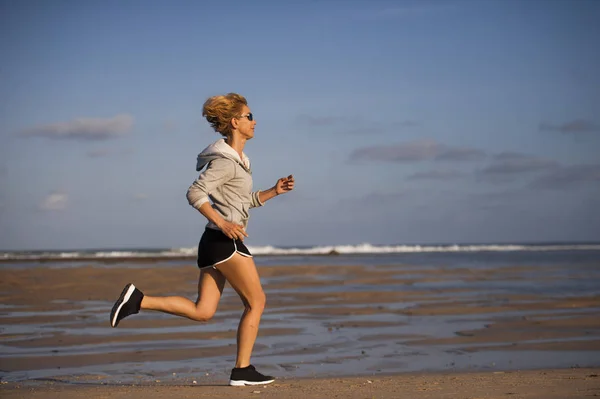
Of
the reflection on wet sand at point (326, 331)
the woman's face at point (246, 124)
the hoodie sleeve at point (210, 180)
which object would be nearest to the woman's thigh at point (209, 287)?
the hoodie sleeve at point (210, 180)

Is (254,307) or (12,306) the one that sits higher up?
(254,307)

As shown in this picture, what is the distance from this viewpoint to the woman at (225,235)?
530 centimetres

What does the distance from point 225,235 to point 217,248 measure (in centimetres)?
12

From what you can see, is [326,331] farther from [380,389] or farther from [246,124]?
[246,124]

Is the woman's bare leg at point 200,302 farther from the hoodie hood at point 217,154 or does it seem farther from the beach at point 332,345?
the hoodie hood at point 217,154

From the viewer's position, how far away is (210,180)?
5.27m

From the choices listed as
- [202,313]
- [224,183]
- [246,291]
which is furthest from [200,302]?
[224,183]

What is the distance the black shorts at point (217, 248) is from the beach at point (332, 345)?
3.14 feet

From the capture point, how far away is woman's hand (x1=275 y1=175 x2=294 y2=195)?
19.6 ft

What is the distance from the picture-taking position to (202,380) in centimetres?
642

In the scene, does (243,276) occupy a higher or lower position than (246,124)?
lower

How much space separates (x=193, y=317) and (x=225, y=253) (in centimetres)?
59

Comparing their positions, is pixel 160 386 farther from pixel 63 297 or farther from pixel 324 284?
pixel 324 284

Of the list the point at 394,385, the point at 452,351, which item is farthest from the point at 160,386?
the point at 452,351
